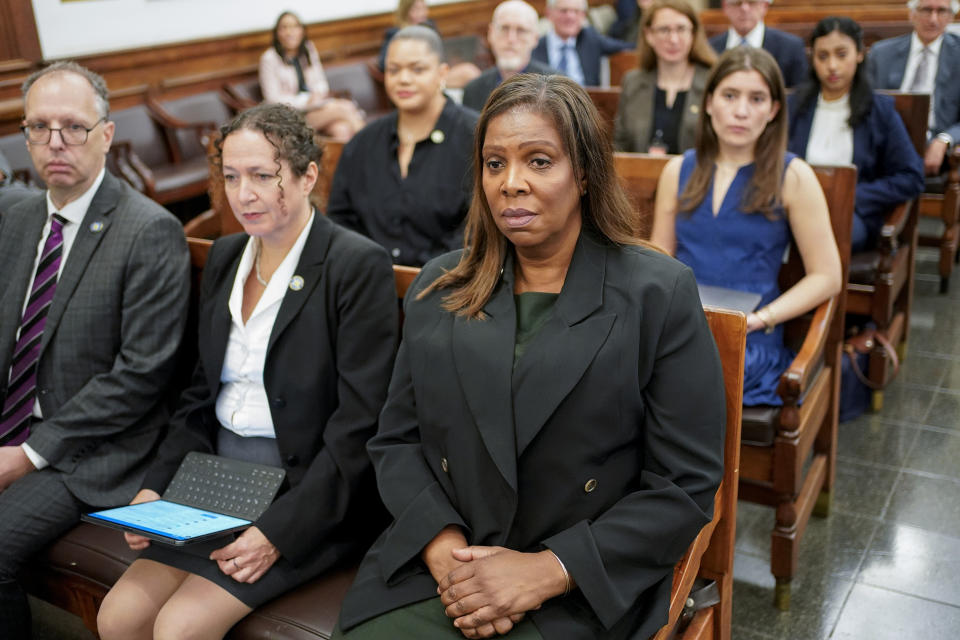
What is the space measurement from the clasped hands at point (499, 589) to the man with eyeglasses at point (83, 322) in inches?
44.1

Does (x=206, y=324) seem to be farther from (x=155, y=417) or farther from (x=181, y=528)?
(x=181, y=528)

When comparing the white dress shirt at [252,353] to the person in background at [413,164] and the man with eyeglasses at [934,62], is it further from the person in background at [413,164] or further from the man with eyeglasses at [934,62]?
the man with eyeglasses at [934,62]

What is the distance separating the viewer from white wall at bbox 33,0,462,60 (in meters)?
5.68

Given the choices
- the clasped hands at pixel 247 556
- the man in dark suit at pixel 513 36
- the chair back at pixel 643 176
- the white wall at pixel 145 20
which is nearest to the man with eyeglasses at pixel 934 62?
the man in dark suit at pixel 513 36

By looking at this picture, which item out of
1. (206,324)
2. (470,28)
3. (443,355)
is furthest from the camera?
(470,28)

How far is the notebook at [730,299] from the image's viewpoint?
239 cm

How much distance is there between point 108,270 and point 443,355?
1.09 m

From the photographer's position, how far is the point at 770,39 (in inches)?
188

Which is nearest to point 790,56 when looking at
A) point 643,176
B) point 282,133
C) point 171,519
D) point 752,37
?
point 752,37

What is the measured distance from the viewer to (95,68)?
19.6ft

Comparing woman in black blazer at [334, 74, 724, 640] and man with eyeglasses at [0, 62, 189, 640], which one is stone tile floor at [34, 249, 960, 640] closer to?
man with eyeglasses at [0, 62, 189, 640]

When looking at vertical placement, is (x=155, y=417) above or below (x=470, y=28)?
below

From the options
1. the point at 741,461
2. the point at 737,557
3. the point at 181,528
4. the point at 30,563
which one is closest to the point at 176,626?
the point at 181,528

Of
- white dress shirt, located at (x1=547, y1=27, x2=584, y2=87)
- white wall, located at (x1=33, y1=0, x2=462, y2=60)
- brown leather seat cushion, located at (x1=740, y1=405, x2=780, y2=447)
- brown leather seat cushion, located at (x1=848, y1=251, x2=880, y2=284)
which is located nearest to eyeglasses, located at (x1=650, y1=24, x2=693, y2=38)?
brown leather seat cushion, located at (x1=848, y1=251, x2=880, y2=284)
